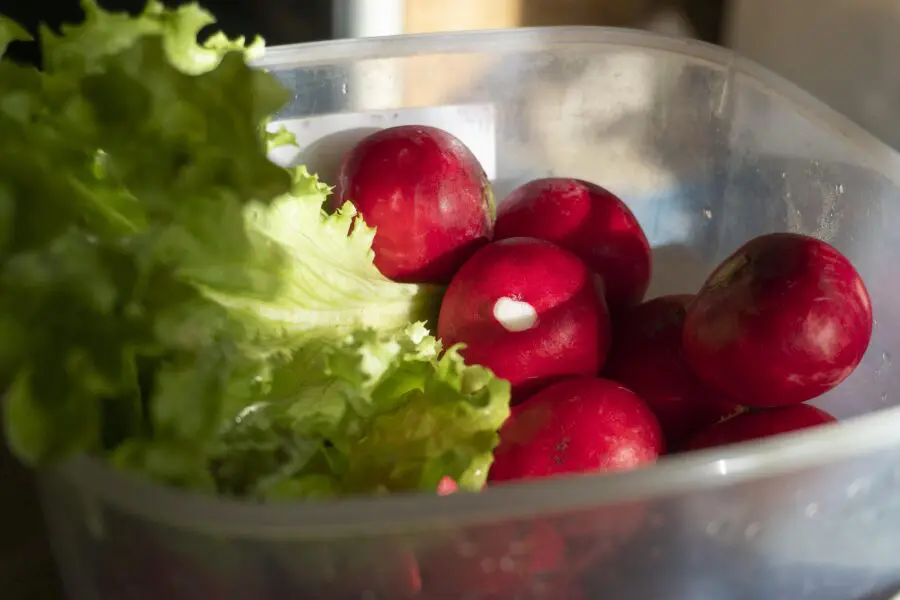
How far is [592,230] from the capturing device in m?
0.57

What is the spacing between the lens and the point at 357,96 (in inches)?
25.6

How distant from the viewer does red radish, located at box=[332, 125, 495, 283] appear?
0.54 meters

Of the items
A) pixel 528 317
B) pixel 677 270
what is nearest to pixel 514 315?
pixel 528 317

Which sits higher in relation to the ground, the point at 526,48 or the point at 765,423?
the point at 526,48

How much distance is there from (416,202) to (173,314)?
0.23 metres

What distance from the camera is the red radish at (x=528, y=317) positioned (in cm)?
49

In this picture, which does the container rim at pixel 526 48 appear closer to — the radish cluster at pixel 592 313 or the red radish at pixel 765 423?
the radish cluster at pixel 592 313

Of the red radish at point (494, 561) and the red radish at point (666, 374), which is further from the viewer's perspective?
the red radish at point (666, 374)

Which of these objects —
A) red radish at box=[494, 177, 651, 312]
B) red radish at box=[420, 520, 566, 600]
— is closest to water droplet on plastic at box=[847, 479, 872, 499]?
red radish at box=[420, 520, 566, 600]

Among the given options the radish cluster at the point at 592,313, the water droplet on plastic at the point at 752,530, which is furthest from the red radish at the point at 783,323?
the water droplet on plastic at the point at 752,530

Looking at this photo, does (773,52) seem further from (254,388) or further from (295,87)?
(254,388)

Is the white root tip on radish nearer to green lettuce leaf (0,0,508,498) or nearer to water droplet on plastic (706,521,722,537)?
green lettuce leaf (0,0,508,498)

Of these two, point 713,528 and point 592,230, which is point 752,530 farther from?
point 592,230

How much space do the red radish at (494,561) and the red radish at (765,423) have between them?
16 cm
